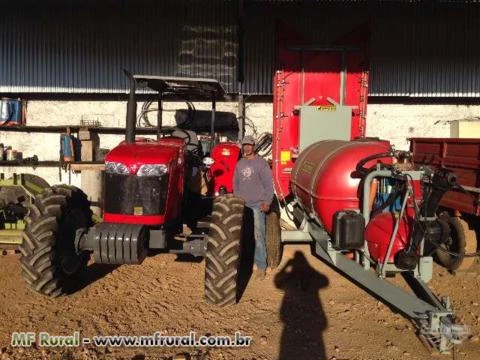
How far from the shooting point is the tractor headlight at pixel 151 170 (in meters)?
4.59

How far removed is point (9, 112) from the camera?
965 cm

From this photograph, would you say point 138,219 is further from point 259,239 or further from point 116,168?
point 259,239

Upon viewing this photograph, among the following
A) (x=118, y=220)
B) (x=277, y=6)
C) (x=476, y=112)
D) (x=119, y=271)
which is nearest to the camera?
(x=118, y=220)

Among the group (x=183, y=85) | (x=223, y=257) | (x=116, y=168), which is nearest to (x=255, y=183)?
(x=223, y=257)

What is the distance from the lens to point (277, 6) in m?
9.48

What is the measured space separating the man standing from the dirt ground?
42 cm

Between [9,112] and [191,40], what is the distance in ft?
14.9

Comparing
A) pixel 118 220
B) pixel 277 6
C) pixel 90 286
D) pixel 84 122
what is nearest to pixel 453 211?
pixel 118 220

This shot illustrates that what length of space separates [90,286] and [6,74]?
6846 millimetres

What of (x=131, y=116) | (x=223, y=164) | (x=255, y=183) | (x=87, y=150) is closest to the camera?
(x=131, y=116)

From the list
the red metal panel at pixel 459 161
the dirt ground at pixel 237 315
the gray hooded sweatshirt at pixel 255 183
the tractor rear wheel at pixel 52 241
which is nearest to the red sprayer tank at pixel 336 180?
the gray hooded sweatshirt at pixel 255 183

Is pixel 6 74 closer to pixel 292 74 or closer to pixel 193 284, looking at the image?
pixel 292 74

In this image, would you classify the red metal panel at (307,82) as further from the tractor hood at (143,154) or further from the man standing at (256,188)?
the tractor hood at (143,154)

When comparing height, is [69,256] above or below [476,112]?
below
